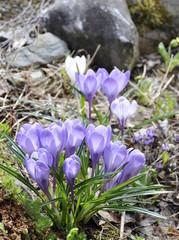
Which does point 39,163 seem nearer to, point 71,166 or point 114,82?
point 71,166

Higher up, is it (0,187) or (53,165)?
(53,165)

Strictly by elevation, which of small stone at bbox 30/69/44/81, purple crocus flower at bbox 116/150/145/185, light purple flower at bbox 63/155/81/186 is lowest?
small stone at bbox 30/69/44/81

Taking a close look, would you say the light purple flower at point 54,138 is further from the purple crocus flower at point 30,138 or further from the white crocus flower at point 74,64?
the white crocus flower at point 74,64

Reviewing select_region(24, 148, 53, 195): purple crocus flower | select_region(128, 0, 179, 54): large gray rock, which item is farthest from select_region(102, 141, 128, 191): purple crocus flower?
select_region(128, 0, 179, 54): large gray rock

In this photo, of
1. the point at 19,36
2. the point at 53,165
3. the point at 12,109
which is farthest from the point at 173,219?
the point at 19,36

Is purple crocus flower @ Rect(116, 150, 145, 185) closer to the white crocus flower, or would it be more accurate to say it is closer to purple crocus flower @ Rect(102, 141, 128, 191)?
purple crocus flower @ Rect(102, 141, 128, 191)

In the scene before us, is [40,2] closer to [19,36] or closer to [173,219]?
[19,36]

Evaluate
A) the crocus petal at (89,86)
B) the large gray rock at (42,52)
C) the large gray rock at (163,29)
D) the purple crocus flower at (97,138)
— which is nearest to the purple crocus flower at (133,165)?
the purple crocus flower at (97,138)
